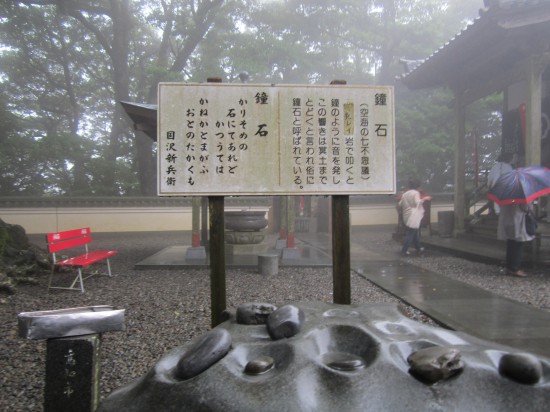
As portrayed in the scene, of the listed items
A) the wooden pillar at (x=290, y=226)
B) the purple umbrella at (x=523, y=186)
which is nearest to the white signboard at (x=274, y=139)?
the purple umbrella at (x=523, y=186)

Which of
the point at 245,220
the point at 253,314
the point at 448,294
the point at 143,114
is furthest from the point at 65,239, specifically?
the point at 448,294

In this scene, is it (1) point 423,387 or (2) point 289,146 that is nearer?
(1) point 423,387

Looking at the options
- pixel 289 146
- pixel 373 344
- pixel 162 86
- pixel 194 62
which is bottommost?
pixel 373 344

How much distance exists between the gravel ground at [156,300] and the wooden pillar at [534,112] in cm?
237

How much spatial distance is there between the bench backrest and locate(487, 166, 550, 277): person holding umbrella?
6.69 metres

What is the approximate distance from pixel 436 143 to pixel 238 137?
46.6 ft

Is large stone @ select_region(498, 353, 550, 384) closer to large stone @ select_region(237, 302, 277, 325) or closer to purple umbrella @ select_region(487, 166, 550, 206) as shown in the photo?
large stone @ select_region(237, 302, 277, 325)

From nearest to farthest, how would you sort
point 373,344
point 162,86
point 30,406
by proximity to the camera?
point 373,344
point 30,406
point 162,86

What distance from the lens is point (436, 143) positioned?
15234 millimetres

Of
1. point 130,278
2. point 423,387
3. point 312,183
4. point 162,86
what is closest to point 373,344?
point 423,387

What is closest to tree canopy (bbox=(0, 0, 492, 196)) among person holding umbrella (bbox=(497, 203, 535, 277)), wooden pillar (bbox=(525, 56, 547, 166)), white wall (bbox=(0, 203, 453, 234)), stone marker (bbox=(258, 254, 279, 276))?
white wall (bbox=(0, 203, 453, 234))

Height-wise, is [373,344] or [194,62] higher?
[194,62]

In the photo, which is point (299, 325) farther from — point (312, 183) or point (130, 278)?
point (130, 278)

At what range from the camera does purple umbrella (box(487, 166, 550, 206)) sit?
583 cm
